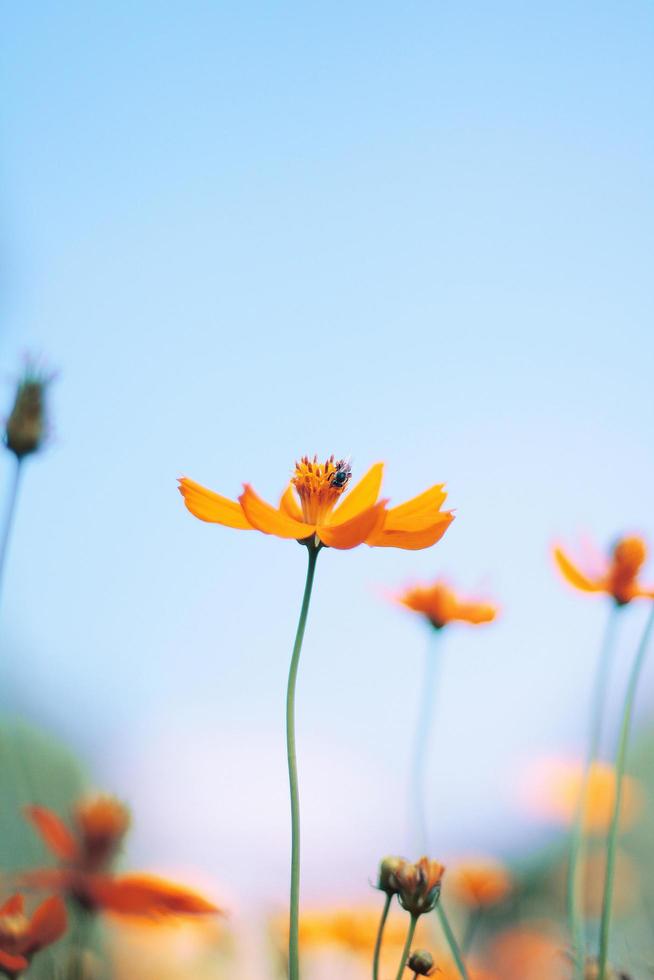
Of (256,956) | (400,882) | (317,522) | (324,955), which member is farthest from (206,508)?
(256,956)

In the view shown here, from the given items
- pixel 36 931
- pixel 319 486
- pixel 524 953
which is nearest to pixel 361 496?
pixel 319 486

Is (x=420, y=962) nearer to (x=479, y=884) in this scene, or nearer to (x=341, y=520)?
(x=341, y=520)

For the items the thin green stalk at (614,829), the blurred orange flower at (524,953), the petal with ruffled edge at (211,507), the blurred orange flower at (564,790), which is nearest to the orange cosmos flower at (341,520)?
the petal with ruffled edge at (211,507)

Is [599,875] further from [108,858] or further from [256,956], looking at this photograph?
[108,858]

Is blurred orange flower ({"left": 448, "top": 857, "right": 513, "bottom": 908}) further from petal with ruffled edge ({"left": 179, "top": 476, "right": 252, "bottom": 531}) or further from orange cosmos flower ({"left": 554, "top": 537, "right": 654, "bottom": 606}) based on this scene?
petal with ruffled edge ({"left": 179, "top": 476, "right": 252, "bottom": 531})

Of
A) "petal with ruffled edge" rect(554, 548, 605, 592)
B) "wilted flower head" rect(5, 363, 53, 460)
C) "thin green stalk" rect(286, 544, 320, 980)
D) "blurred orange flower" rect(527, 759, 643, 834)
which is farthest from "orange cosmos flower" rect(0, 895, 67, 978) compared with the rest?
"blurred orange flower" rect(527, 759, 643, 834)
